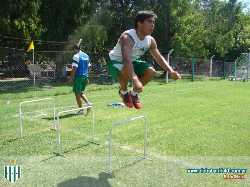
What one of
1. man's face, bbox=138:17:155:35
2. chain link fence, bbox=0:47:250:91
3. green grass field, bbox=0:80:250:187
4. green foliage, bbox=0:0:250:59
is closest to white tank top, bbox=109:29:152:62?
man's face, bbox=138:17:155:35

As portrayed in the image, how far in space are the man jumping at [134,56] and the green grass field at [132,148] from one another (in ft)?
3.78

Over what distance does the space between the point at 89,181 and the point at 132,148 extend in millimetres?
2016

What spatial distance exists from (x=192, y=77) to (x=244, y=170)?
2280 centimetres

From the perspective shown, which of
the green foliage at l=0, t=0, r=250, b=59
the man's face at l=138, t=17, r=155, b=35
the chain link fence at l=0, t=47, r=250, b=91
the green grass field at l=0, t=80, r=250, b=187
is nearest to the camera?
the man's face at l=138, t=17, r=155, b=35

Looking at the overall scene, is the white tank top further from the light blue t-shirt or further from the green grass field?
the light blue t-shirt

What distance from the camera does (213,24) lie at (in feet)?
123

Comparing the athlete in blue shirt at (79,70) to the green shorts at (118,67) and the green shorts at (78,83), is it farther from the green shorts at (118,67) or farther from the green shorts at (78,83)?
the green shorts at (118,67)

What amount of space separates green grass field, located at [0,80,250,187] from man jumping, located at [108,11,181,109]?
1.15m

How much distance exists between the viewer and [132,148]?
26.1 feet

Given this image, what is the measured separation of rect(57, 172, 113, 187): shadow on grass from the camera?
5.90m

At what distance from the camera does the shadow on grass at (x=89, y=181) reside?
19.4 feet

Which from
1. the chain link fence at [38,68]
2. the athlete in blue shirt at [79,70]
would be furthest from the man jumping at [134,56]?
the chain link fence at [38,68]

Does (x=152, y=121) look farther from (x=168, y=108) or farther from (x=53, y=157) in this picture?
(x=53, y=157)

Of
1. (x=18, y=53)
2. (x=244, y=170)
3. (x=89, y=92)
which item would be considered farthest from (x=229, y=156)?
(x=18, y=53)
